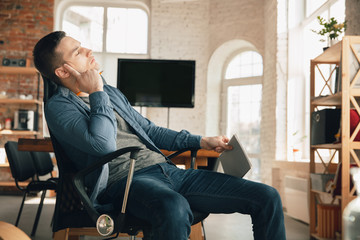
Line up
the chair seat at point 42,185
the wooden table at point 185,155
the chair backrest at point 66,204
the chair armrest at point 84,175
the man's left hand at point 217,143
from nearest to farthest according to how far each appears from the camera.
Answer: the chair armrest at point 84,175, the chair backrest at point 66,204, the man's left hand at point 217,143, the wooden table at point 185,155, the chair seat at point 42,185

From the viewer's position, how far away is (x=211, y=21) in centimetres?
730

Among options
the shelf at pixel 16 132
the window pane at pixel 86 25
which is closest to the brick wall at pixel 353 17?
the window pane at pixel 86 25

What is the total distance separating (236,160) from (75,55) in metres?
0.83

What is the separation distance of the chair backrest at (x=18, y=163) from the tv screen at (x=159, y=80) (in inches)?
59.4

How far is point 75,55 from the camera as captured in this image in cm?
177

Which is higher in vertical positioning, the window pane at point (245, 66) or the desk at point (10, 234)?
the window pane at point (245, 66)

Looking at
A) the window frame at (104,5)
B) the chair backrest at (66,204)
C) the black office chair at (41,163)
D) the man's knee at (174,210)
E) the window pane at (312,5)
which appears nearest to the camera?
the man's knee at (174,210)

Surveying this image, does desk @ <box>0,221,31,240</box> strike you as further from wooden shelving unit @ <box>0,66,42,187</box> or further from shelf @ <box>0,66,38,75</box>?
shelf @ <box>0,66,38,75</box>

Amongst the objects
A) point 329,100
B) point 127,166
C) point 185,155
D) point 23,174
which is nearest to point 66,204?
point 127,166

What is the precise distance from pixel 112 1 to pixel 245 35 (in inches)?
105

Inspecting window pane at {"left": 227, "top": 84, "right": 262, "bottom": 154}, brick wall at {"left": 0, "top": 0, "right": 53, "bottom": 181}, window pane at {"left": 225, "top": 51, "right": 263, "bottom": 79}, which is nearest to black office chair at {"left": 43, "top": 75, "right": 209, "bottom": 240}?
window pane at {"left": 227, "top": 84, "right": 262, "bottom": 154}

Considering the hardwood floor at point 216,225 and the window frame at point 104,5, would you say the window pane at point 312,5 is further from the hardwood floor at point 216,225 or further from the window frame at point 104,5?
the window frame at point 104,5

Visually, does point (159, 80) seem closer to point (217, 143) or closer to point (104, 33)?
point (217, 143)

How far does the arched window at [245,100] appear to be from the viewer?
699 cm
